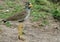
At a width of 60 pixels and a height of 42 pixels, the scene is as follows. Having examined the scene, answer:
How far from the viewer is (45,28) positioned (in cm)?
1077

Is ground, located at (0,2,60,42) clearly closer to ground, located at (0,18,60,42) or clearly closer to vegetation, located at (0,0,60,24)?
ground, located at (0,18,60,42)

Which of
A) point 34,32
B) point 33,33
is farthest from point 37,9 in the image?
point 33,33

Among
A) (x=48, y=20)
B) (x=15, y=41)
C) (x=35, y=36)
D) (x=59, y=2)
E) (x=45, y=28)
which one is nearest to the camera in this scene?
(x=15, y=41)

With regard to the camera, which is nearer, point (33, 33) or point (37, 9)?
point (33, 33)

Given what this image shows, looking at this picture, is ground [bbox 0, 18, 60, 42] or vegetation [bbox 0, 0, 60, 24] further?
vegetation [bbox 0, 0, 60, 24]

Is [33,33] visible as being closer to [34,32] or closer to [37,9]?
[34,32]

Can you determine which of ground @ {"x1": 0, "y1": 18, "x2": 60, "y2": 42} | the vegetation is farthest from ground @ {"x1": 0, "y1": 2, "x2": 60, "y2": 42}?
the vegetation

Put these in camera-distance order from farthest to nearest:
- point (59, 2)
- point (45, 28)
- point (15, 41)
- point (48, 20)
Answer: point (59, 2) → point (48, 20) → point (45, 28) → point (15, 41)

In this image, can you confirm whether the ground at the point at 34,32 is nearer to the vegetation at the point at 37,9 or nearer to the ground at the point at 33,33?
the ground at the point at 33,33

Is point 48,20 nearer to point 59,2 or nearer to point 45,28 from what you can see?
point 45,28

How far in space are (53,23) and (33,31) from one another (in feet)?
4.23

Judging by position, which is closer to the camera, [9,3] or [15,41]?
[15,41]

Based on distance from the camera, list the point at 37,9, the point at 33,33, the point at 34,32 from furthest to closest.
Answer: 1. the point at 37,9
2. the point at 34,32
3. the point at 33,33

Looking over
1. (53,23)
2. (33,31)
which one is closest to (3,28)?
(33,31)
